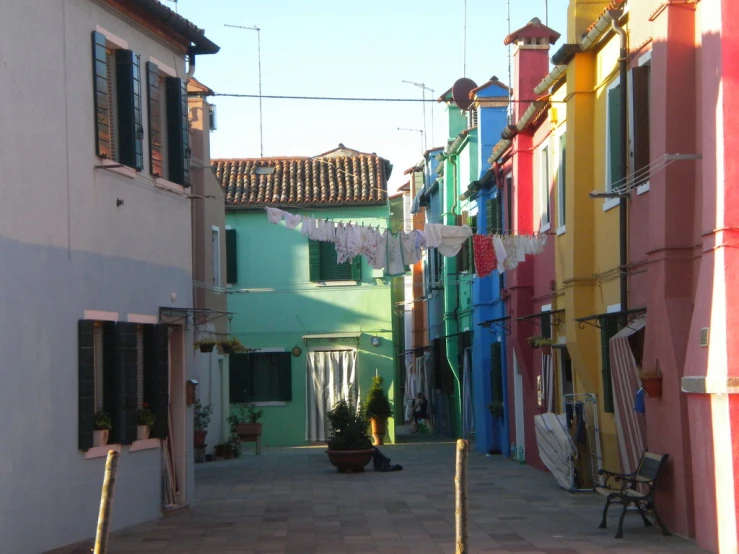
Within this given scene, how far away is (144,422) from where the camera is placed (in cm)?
1553

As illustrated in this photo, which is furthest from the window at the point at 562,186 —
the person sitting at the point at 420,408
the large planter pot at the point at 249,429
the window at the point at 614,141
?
the person sitting at the point at 420,408

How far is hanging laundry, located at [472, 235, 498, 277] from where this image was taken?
2077cm

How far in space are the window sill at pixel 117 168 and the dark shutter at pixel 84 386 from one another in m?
1.97

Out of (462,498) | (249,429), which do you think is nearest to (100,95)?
(462,498)

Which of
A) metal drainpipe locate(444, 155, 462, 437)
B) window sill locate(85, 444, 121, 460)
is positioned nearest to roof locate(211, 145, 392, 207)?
metal drainpipe locate(444, 155, 462, 437)

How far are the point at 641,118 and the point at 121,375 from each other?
7.09m

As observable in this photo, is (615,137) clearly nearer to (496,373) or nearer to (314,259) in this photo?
(496,373)

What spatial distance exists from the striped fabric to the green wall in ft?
57.9

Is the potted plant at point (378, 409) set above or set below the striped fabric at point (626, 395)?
below

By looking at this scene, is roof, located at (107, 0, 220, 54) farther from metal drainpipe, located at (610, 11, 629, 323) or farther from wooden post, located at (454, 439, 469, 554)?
wooden post, located at (454, 439, 469, 554)

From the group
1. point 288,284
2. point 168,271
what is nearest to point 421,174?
point 288,284

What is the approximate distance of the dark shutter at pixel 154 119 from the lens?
52.7 ft

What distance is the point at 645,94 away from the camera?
14.9 meters

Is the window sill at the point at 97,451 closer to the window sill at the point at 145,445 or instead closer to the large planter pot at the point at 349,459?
the window sill at the point at 145,445
